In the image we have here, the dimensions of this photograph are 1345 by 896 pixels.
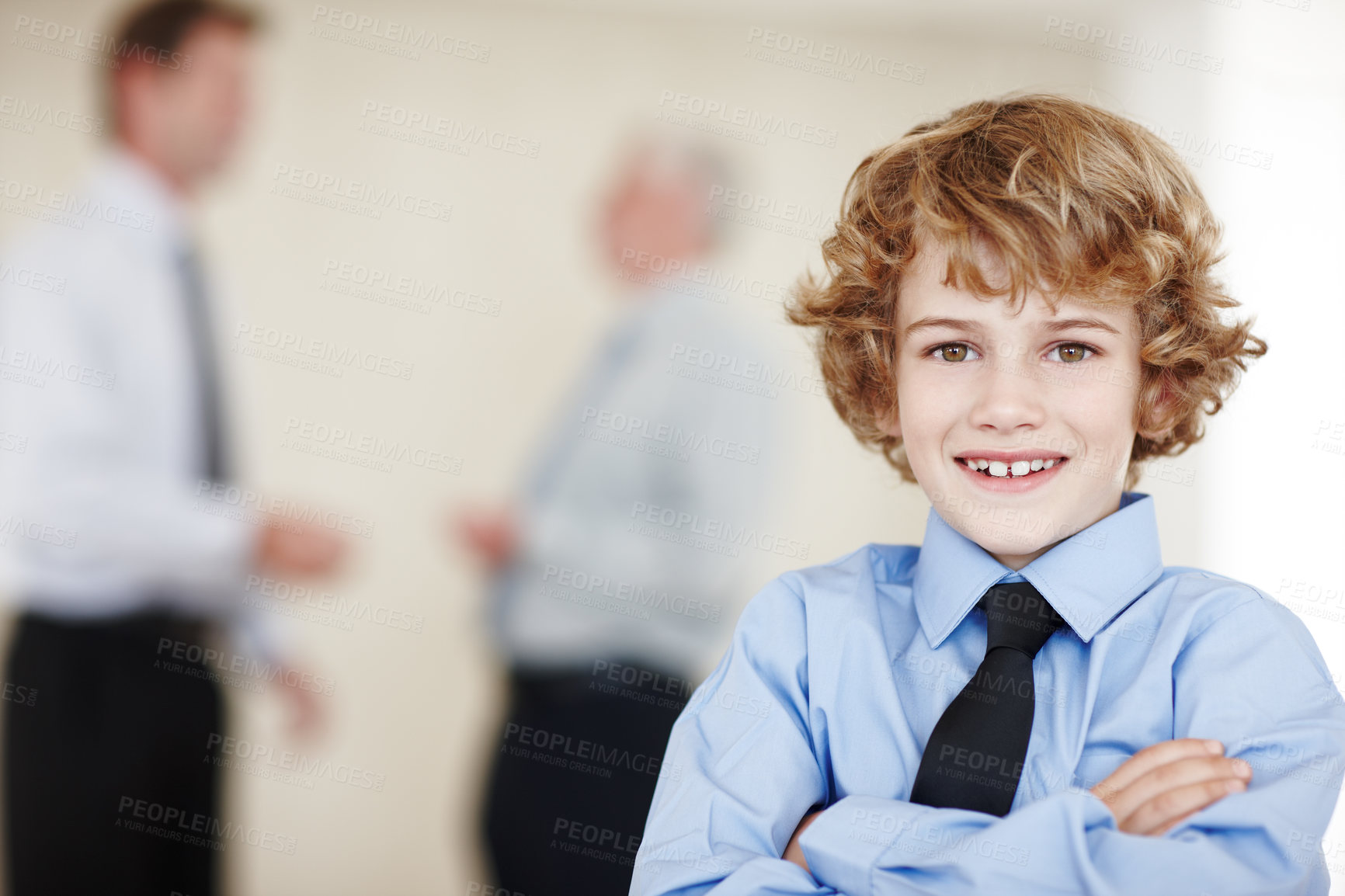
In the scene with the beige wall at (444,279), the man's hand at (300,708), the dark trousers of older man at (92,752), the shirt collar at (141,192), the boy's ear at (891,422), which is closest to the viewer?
the boy's ear at (891,422)

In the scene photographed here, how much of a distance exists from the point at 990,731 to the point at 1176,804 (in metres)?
0.16

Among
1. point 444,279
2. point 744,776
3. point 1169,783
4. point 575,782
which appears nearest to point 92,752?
point 575,782

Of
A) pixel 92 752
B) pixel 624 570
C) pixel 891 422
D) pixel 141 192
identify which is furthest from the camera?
pixel 624 570

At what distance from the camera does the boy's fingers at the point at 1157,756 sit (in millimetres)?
778

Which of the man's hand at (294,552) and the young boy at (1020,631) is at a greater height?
the young boy at (1020,631)

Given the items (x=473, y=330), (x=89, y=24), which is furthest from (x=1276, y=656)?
(x=89, y=24)

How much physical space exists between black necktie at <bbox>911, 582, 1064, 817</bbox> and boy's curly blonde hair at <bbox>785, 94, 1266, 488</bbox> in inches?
11.0

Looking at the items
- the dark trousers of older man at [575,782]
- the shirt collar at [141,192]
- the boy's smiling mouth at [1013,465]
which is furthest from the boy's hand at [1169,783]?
the shirt collar at [141,192]

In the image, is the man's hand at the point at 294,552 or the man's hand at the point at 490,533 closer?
the man's hand at the point at 294,552

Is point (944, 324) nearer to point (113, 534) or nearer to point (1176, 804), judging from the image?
point (1176, 804)

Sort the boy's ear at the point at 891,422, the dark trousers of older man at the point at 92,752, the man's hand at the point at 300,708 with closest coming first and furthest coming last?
the boy's ear at the point at 891,422 → the dark trousers of older man at the point at 92,752 → the man's hand at the point at 300,708

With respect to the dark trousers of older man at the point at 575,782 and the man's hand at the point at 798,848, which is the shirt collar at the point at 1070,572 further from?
the dark trousers of older man at the point at 575,782

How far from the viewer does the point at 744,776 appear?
0.90 m

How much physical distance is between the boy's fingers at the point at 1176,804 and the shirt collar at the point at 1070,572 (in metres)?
0.18
